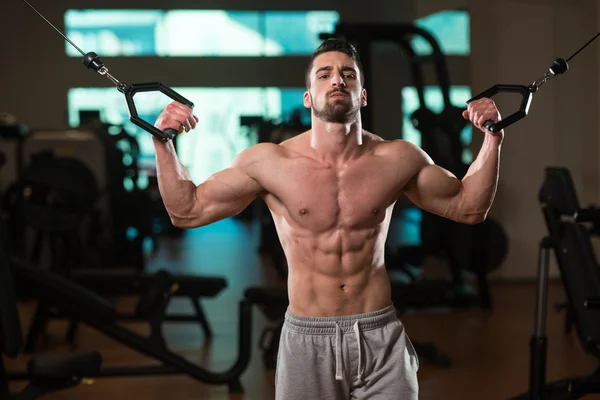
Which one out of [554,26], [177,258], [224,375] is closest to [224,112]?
[177,258]

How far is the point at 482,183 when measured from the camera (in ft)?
5.94

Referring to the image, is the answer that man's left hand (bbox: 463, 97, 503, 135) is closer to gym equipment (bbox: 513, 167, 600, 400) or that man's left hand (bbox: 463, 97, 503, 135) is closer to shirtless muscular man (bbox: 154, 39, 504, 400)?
shirtless muscular man (bbox: 154, 39, 504, 400)

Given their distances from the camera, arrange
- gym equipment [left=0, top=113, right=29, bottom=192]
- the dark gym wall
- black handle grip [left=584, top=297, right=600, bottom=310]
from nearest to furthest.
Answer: black handle grip [left=584, top=297, right=600, bottom=310] → gym equipment [left=0, top=113, right=29, bottom=192] → the dark gym wall

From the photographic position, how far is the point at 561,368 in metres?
4.20

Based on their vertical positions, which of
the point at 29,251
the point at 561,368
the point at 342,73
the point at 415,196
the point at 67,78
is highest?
the point at 67,78

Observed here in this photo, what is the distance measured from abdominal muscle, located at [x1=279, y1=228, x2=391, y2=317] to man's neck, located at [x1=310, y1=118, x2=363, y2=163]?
6.1 inches

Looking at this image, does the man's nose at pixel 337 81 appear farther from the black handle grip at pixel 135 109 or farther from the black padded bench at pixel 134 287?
the black padded bench at pixel 134 287

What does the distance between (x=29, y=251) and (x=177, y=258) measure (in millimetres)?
1652

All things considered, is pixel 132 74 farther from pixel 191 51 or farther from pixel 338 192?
pixel 338 192

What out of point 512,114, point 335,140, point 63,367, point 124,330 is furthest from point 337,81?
point 124,330

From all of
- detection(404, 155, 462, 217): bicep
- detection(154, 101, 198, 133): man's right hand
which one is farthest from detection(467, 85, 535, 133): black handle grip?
detection(154, 101, 198, 133): man's right hand

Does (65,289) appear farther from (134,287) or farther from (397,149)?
(397,149)

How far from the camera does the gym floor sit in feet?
12.7

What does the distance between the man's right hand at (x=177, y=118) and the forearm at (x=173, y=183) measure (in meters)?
0.04
